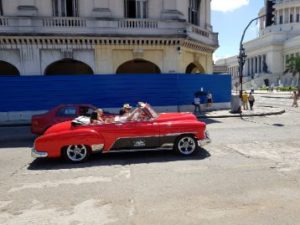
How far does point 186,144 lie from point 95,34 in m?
12.7

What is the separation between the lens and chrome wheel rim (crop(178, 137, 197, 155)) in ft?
28.4

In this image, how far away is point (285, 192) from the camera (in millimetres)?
5703

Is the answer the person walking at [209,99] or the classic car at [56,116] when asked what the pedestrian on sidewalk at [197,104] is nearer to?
the person walking at [209,99]

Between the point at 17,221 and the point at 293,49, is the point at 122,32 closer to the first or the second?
the point at 17,221

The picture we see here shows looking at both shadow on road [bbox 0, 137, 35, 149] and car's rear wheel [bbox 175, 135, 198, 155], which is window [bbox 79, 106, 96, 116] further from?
car's rear wheel [bbox 175, 135, 198, 155]

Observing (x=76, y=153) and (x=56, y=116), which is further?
(x=56, y=116)

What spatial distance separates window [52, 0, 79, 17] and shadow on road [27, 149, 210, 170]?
541 inches

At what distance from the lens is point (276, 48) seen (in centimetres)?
9050

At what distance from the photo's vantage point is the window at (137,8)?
20.7 meters

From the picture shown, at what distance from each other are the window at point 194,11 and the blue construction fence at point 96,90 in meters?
4.83

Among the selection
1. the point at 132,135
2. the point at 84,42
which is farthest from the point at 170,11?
the point at 132,135

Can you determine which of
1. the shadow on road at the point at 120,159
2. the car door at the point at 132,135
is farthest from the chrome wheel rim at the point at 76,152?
the car door at the point at 132,135

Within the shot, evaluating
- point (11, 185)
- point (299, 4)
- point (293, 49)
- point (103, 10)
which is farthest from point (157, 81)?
point (299, 4)

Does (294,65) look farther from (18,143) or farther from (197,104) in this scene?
(18,143)
